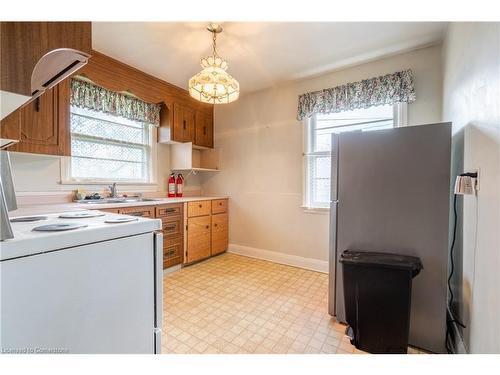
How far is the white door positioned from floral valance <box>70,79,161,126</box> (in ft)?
7.59

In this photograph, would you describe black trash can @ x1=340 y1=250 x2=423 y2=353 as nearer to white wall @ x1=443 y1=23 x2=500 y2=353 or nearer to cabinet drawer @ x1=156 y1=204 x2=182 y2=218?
white wall @ x1=443 y1=23 x2=500 y2=353

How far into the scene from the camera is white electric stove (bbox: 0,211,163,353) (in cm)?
67

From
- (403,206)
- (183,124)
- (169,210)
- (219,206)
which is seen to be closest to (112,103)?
(183,124)

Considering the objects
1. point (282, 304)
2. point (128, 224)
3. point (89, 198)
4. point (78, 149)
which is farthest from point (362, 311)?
point (78, 149)

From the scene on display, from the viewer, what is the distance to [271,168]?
3.39 m

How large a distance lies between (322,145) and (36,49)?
2.83 m

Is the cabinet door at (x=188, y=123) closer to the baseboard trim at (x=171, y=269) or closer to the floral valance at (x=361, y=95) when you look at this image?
the floral valance at (x=361, y=95)


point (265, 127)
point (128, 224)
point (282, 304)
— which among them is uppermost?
point (265, 127)

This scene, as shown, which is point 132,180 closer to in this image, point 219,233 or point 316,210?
point 219,233

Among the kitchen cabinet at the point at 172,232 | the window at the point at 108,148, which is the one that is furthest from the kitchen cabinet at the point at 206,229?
the window at the point at 108,148

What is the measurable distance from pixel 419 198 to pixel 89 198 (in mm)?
3105

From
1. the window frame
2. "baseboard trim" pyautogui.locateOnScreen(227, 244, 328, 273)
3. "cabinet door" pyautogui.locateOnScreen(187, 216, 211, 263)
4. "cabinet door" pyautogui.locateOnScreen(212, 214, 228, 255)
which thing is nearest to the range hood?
the window frame
